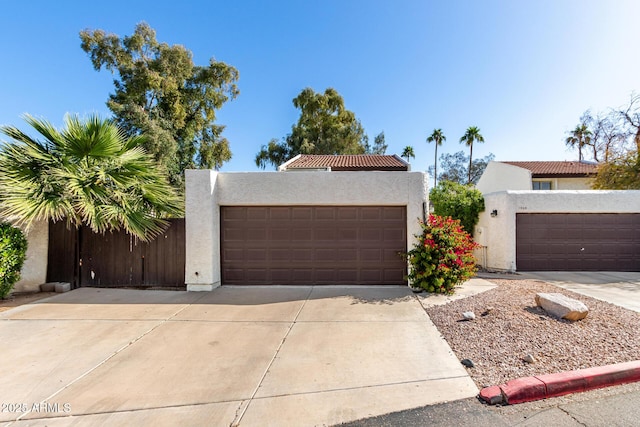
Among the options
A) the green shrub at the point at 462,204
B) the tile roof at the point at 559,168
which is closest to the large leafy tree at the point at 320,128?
the tile roof at the point at 559,168

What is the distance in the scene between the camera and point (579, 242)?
9.89 meters

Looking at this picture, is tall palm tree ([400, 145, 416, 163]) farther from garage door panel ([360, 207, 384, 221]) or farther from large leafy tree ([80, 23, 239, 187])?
garage door panel ([360, 207, 384, 221])

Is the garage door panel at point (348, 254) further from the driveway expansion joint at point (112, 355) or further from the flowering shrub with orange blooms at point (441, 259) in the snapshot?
the driveway expansion joint at point (112, 355)

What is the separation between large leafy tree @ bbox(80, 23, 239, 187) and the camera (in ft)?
64.8

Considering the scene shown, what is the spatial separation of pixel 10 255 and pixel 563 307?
36.8 feet

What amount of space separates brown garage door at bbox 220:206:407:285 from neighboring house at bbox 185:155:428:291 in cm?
3

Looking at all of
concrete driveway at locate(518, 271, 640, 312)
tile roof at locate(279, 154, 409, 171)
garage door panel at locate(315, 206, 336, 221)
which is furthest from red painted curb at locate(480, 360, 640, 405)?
tile roof at locate(279, 154, 409, 171)

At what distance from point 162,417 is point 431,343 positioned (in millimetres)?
3614

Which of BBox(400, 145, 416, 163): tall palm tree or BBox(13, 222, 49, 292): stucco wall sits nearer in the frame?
BBox(13, 222, 49, 292): stucco wall

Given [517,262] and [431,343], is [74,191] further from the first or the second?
[517,262]

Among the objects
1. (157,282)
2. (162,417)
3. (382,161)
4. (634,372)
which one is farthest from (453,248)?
(382,161)

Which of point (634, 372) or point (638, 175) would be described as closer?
point (634, 372)

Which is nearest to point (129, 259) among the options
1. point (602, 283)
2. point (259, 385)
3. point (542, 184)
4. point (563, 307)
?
point (259, 385)

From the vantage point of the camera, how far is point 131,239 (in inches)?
314
